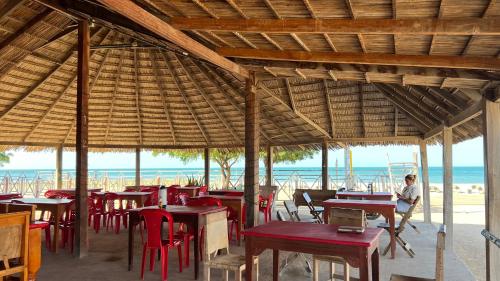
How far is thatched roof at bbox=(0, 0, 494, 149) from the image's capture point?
443 centimetres

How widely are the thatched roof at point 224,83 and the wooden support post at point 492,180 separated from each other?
38 centimetres

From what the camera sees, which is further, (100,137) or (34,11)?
(100,137)

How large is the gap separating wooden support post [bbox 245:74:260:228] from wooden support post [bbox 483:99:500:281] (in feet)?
13.5

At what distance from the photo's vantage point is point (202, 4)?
4453mm

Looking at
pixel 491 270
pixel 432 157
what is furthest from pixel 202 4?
pixel 432 157

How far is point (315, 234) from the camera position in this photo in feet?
11.9

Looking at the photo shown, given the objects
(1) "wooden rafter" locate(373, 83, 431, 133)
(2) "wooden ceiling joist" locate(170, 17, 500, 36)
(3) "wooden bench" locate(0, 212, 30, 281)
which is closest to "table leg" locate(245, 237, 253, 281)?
(3) "wooden bench" locate(0, 212, 30, 281)

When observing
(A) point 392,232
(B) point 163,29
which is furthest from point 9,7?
(A) point 392,232

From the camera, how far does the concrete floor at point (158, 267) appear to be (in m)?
5.02

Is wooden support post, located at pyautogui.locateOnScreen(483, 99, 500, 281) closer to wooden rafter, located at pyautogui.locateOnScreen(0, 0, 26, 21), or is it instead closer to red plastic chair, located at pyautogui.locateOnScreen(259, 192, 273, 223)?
red plastic chair, located at pyautogui.locateOnScreen(259, 192, 273, 223)

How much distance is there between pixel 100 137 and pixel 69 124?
1003 mm

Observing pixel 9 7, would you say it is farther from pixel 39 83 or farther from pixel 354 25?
pixel 354 25

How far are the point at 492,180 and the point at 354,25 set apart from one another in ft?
7.75

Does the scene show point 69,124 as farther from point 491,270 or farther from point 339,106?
point 491,270
